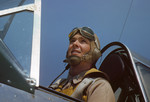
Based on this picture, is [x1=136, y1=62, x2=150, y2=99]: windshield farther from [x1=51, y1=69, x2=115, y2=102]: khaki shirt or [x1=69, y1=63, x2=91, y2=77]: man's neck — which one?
[x1=69, y1=63, x2=91, y2=77]: man's neck

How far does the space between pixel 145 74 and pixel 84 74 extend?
2.07ft

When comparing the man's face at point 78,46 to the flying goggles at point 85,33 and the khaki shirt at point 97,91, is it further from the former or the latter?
the khaki shirt at point 97,91

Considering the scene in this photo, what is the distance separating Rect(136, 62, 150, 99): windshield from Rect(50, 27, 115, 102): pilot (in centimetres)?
32

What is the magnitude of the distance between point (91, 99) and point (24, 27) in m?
0.85

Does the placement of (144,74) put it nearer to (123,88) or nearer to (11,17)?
(123,88)

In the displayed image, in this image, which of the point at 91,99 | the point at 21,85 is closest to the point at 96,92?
the point at 91,99

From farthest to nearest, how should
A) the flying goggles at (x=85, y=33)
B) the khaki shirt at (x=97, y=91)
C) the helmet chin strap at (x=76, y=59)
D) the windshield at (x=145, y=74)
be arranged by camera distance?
the flying goggles at (x=85, y=33) → the helmet chin strap at (x=76, y=59) → the windshield at (x=145, y=74) → the khaki shirt at (x=97, y=91)

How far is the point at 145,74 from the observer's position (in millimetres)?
2293

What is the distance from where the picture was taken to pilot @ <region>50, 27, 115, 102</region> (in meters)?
2.08

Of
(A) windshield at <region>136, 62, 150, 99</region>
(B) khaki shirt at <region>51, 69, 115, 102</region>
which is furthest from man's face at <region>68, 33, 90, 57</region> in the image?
(A) windshield at <region>136, 62, 150, 99</region>

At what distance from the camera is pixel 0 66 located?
1.28 meters

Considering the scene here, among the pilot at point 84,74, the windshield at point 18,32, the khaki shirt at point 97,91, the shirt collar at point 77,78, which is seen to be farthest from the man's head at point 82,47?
the windshield at point 18,32

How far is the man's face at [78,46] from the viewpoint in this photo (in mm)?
2662

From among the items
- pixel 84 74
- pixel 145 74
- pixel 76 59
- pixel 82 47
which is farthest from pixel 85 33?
pixel 145 74
